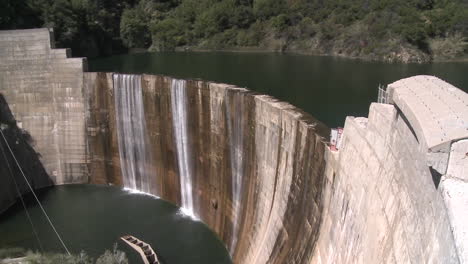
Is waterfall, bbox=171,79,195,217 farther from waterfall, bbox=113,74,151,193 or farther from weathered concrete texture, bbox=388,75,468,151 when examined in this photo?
weathered concrete texture, bbox=388,75,468,151

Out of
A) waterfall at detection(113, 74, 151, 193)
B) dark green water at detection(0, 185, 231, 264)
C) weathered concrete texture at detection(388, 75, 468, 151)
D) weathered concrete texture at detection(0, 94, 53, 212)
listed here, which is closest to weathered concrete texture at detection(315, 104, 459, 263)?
weathered concrete texture at detection(388, 75, 468, 151)

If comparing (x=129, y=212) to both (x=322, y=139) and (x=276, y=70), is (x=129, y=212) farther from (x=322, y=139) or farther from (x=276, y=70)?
(x=276, y=70)

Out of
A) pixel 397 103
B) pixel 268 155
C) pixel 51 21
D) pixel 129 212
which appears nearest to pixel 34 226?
pixel 129 212

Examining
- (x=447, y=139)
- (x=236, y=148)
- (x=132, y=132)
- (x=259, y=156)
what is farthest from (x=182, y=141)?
(x=447, y=139)

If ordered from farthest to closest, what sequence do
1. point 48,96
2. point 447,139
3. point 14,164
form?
point 48,96 → point 14,164 → point 447,139

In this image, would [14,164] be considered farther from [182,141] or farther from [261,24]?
[261,24]
